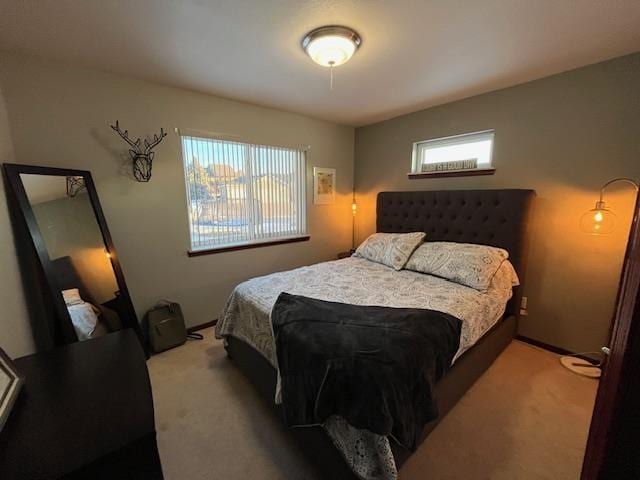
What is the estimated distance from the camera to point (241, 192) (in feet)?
9.70

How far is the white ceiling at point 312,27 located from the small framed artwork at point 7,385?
1.70 m

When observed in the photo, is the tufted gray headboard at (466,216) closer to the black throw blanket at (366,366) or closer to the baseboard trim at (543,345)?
the baseboard trim at (543,345)

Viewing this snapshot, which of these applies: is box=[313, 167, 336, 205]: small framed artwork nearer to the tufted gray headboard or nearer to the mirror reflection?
the tufted gray headboard

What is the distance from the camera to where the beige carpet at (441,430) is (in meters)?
1.38

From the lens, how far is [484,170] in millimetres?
2650

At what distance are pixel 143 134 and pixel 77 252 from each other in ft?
3.61

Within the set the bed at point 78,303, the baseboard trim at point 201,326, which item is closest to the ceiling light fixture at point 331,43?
the bed at point 78,303

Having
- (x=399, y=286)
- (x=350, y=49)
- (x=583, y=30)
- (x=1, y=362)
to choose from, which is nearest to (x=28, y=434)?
(x=1, y=362)

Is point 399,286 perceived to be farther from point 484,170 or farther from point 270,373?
point 484,170

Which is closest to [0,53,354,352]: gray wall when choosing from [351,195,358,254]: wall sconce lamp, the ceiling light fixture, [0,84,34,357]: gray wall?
[0,84,34,357]: gray wall

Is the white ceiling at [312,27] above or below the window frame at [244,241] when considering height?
above

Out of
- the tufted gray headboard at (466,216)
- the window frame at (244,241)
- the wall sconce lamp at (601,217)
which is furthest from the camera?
the window frame at (244,241)

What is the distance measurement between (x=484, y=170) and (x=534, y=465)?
7.69ft

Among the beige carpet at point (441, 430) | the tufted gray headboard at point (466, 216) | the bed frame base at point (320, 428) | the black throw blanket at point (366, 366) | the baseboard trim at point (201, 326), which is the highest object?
the tufted gray headboard at point (466, 216)
